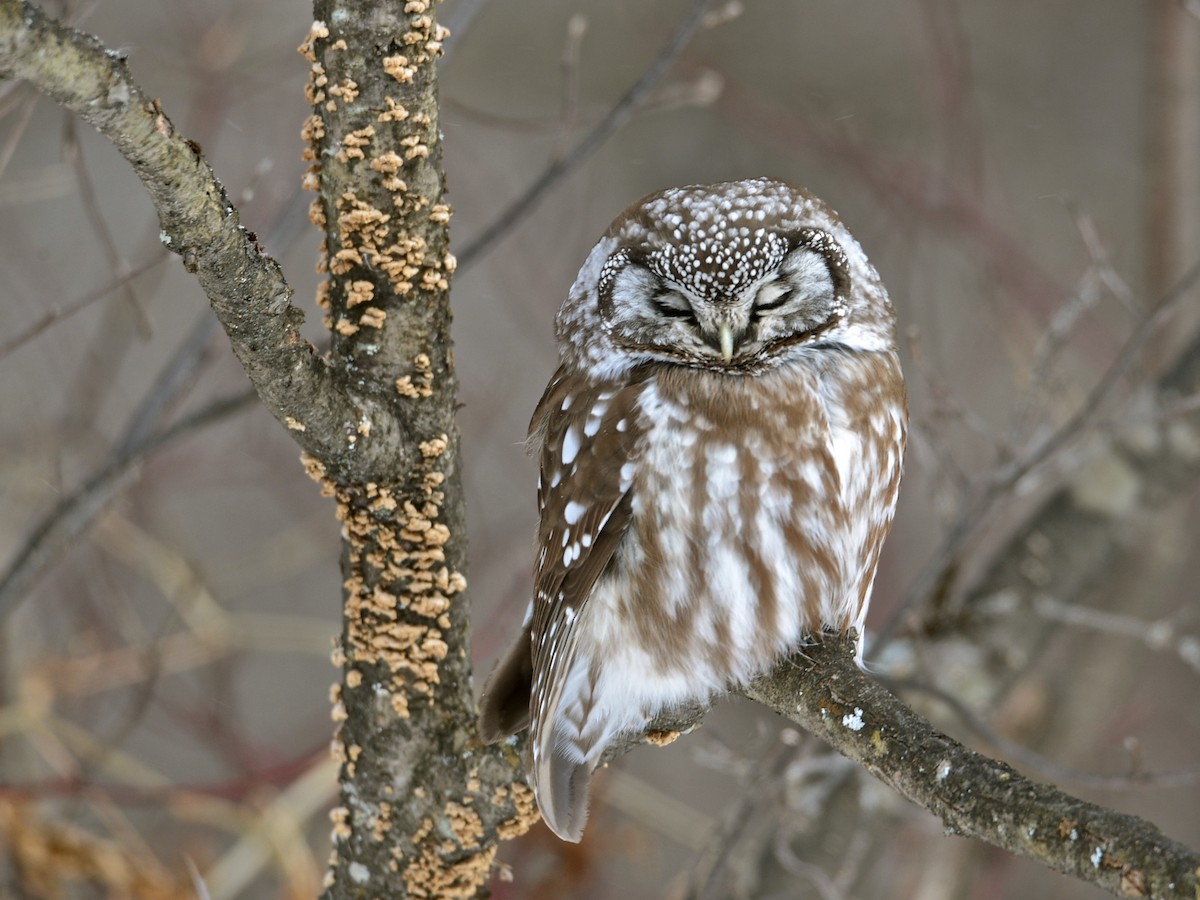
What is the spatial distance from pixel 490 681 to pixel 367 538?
427mm

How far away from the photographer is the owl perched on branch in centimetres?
214

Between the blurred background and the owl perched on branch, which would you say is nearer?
the owl perched on branch

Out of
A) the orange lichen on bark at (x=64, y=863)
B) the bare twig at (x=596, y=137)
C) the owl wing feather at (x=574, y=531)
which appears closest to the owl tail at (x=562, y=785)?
the owl wing feather at (x=574, y=531)

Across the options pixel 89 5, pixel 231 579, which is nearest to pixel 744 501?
pixel 89 5

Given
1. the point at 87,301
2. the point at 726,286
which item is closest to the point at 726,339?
the point at 726,286

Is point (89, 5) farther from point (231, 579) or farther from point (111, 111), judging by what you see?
point (231, 579)

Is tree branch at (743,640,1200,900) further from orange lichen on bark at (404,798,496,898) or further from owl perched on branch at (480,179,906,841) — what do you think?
orange lichen on bark at (404,798,496,898)

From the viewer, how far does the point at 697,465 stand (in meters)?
2.16

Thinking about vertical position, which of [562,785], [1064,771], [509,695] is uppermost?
[509,695]

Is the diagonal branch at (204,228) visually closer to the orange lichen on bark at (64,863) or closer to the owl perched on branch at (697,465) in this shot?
the owl perched on branch at (697,465)

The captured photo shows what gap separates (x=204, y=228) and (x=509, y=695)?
1.13 metres

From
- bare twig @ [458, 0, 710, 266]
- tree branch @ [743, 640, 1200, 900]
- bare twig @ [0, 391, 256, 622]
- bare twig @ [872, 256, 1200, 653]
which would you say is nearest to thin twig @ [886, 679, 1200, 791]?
bare twig @ [872, 256, 1200, 653]

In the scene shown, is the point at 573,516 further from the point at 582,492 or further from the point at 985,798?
the point at 985,798

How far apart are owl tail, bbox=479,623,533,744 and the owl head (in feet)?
1.87
